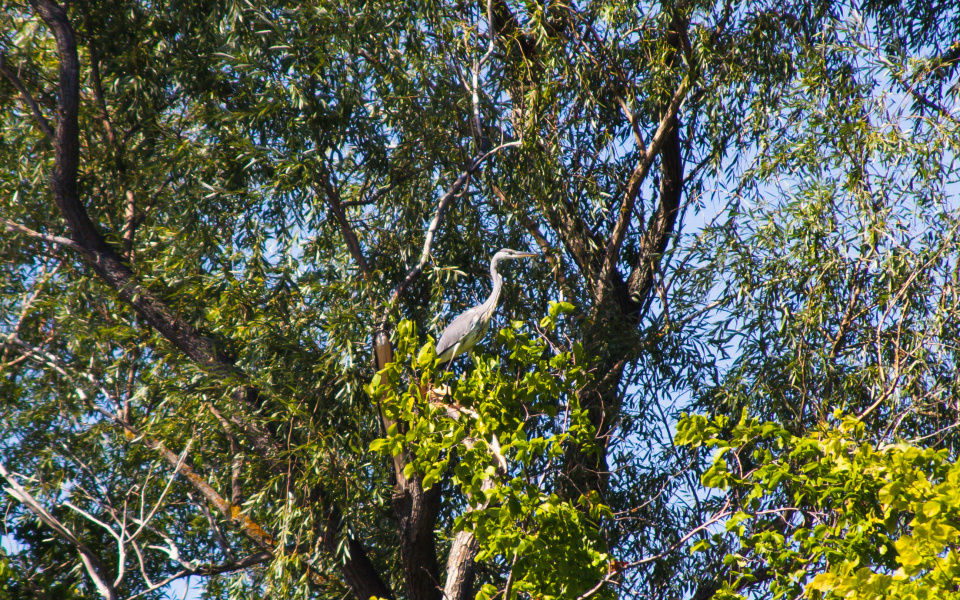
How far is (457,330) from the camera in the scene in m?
A: 4.93

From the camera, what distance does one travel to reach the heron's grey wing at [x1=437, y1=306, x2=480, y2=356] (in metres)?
4.84

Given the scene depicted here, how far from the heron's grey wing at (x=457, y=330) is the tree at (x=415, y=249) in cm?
27

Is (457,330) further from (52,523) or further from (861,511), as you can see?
(861,511)

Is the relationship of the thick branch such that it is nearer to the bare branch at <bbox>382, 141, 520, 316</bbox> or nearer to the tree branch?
the bare branch at <bbox>382, 141, 520, 316</bbox>

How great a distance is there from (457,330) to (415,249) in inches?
32.5

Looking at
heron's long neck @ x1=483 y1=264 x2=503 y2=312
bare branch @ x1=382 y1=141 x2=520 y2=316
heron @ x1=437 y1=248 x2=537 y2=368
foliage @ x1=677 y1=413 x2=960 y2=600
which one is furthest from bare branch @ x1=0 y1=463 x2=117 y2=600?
foliage @ x1=677 y1=413 x2=960 y2=600

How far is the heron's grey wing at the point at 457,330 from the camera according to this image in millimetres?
4844

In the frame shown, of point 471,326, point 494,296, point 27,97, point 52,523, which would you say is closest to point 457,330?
point 471,326

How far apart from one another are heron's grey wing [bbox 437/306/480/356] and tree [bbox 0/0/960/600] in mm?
273

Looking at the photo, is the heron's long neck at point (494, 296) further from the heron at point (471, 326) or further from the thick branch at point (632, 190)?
the thick branch at point (632, 190)

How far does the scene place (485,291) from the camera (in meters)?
5.75

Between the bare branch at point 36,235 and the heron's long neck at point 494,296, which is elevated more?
the bare branch at point 36,235

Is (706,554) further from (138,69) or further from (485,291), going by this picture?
(138,69)

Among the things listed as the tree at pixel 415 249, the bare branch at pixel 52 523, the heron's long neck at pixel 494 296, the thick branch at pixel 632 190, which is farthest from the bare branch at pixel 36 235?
the thick branch at pixel 632 190
